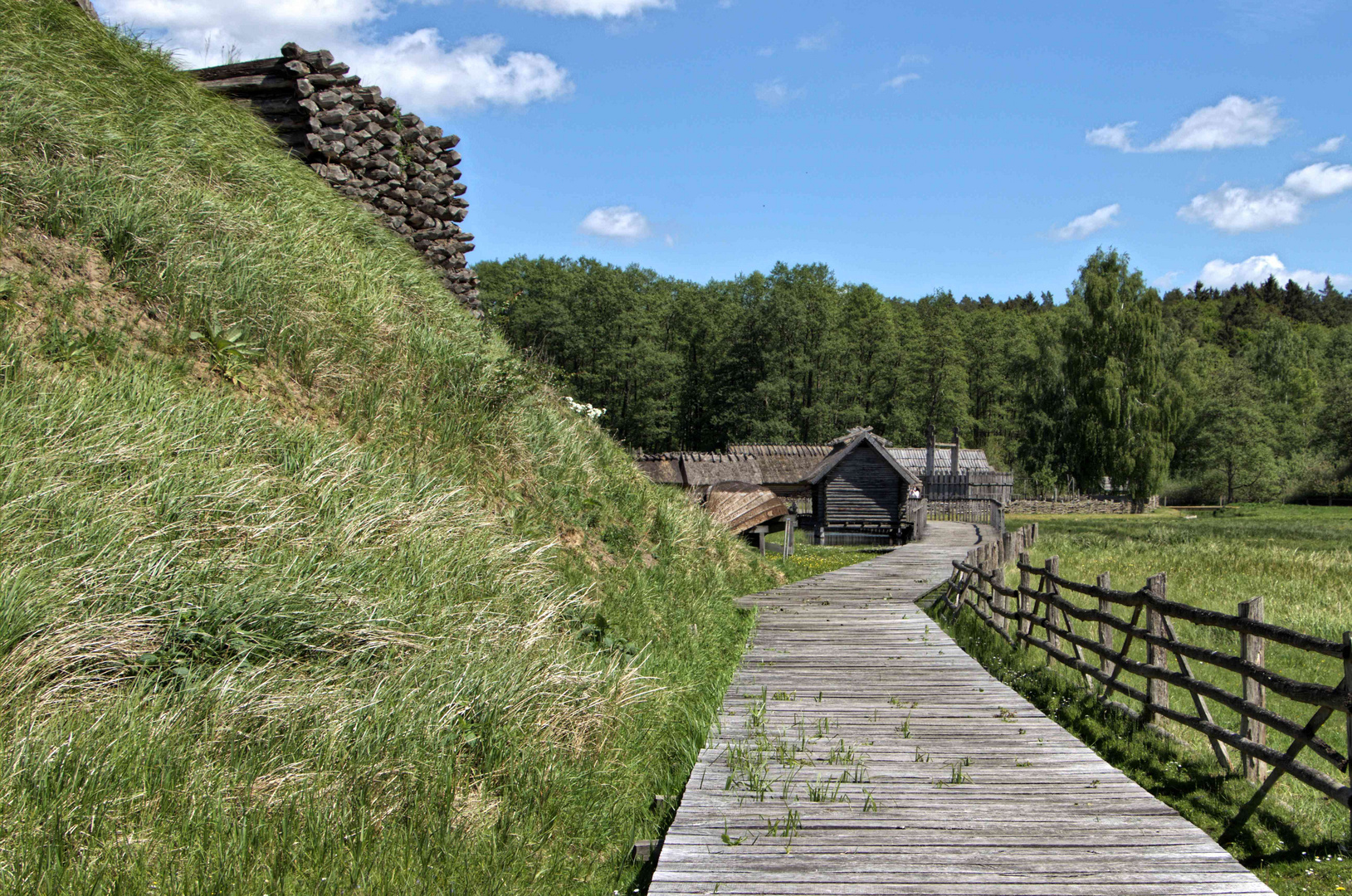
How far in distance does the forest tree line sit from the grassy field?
83.7 ft

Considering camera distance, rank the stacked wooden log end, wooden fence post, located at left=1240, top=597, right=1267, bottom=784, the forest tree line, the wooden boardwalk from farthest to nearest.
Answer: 1. the forest tree line
2. the stacked wooden log end
3. wooden fence post, located at left=1240, top=597, right=1267, bottom=784
4. the wooden boardwalk

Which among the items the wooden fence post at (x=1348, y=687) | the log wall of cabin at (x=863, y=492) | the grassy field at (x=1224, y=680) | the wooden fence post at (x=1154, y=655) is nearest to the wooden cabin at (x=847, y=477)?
the log wall of cabin at (x=863, y=492)

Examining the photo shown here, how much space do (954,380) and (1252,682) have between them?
2674 inches

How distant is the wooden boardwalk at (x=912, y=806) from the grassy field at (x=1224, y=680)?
1.05 m

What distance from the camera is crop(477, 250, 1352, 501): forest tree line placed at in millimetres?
55094

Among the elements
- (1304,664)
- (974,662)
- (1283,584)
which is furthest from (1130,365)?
(974,662)

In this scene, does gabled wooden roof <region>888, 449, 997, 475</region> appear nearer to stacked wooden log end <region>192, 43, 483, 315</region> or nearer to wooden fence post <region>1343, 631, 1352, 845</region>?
stacked wooden log end <region>192, 43, 483, 315</region>

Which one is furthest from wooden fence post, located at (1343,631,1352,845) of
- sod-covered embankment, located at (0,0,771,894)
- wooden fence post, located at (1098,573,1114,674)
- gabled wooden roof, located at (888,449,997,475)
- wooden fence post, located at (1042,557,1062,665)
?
gabled wooden roof, located at (888,449,997,475)

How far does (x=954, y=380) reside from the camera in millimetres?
71750

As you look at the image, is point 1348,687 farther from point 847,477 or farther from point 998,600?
point 847,477

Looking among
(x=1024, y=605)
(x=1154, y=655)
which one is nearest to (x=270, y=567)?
(x=1154, y=655)

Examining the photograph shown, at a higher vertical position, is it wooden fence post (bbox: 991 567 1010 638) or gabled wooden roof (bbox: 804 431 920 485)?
gabled wooden roof (bbox: 804 431 920 485)

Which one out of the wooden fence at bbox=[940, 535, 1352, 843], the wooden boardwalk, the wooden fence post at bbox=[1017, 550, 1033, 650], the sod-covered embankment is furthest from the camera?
the wooden fence post at bbox=[1017, 550, 1033, 650]

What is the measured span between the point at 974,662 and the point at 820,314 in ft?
201
